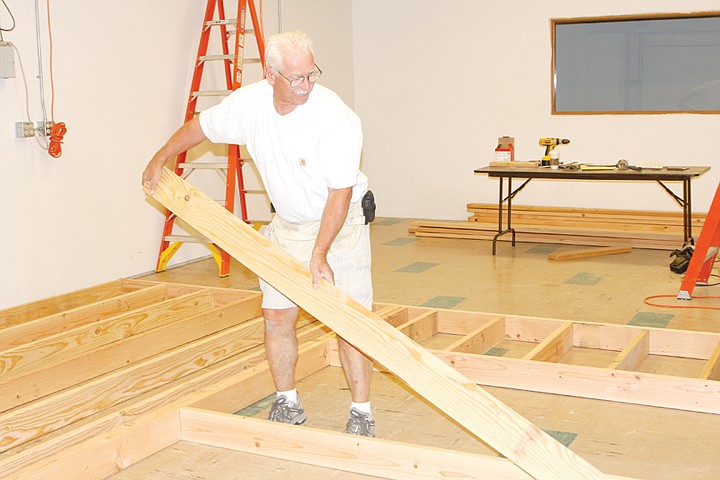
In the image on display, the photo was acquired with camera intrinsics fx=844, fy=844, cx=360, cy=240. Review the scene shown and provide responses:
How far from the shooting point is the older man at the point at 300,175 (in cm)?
276

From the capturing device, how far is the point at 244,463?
117 inches

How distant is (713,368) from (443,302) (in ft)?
6.58

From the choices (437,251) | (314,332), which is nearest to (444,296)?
(314,332)

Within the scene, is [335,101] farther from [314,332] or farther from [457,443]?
[314,332]

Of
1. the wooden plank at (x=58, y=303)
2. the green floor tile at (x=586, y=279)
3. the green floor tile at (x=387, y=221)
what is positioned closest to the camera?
the wooden plank at (x=58, y=303)

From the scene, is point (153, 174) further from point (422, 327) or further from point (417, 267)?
point (417, 267)

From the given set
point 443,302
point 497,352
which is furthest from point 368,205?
point 443,302

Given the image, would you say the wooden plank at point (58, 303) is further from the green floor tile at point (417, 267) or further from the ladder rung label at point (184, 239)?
the green floor tile at point (417, 267)

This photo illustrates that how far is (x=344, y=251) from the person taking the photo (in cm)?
304

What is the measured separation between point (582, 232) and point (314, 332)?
12.3ft

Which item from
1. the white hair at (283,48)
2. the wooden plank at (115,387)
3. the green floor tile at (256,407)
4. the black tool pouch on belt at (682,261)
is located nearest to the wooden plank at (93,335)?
the wooden plank at (115,387)

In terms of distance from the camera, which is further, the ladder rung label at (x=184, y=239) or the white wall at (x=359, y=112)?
the ladder rung label at (x=184, y=239)

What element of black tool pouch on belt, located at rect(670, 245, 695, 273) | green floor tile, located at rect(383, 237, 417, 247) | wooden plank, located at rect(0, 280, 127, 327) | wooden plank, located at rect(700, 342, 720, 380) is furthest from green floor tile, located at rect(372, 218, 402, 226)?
wooden plank, located at rect(700, 342, 720, 380)

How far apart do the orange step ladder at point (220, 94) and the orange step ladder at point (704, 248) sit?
3.19 meters
